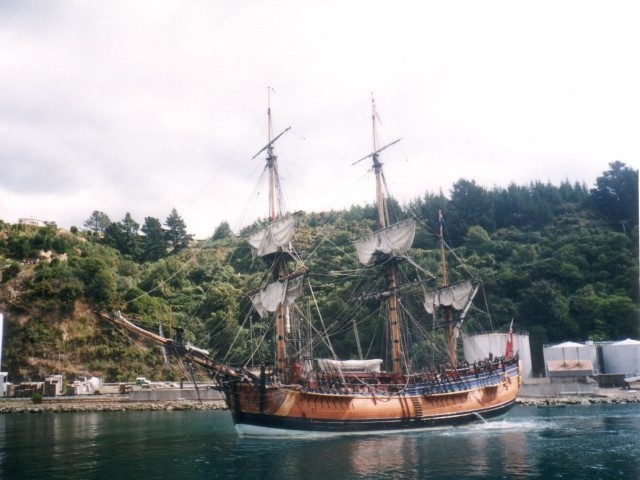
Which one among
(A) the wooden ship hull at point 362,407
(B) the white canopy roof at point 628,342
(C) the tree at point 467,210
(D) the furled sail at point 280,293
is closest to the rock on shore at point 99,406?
(D) the furled sail at point 280,293

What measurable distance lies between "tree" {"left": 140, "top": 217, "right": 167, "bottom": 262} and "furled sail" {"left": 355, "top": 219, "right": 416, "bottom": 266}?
65.7 metres

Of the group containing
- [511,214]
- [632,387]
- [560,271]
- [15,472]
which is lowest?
[632,387]

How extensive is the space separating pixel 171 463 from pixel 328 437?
37.6 feet

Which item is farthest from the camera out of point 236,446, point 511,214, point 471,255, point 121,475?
point 511,214

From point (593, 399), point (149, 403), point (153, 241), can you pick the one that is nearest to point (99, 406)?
point (149, 403)

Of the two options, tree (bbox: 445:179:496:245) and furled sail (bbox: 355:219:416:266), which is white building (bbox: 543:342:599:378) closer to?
furled sail (bbox: 355:219:416:266)

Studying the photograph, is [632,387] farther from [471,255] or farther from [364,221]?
[364,221]

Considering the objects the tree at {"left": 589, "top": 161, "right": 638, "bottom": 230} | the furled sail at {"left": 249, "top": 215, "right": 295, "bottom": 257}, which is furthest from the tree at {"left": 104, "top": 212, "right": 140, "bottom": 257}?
the tree at {"left": 589, "top": 161, "right": 638, "bottom": 230}

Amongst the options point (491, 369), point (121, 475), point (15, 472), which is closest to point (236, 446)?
point (121, 475)

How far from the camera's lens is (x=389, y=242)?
145ft

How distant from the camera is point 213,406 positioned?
2175 inches

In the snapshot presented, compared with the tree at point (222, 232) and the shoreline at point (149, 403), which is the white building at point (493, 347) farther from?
the tree at point (222, 232)

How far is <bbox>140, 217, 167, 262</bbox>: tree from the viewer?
10231 cm

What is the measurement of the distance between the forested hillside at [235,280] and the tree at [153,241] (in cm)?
20
